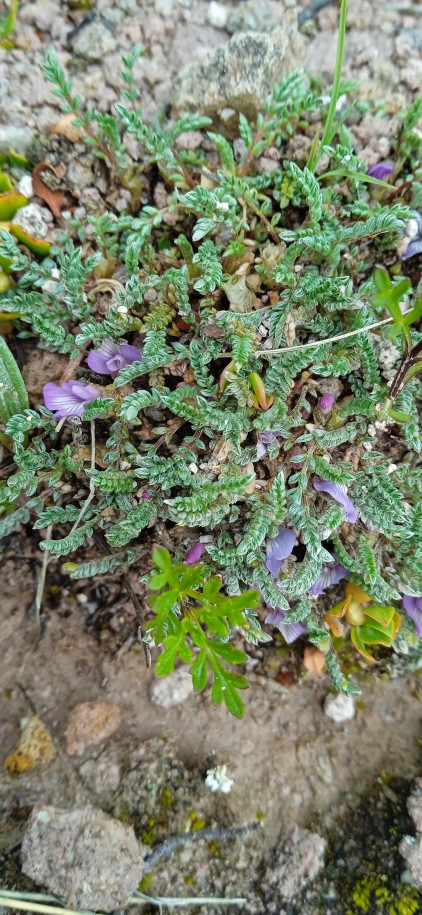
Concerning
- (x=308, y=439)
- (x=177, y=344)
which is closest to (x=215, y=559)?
(x=308, y=439)

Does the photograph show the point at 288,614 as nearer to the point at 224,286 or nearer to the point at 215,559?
the point at 215,559

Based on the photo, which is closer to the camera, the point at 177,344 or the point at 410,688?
the point at 177,344

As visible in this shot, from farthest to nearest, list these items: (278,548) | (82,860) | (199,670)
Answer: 1. (278,548)
2. (82,860)
3. (199,670)

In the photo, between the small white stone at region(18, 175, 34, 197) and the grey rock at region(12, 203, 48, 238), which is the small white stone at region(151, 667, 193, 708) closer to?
the grey rock at region(12, 203, 48, 238)

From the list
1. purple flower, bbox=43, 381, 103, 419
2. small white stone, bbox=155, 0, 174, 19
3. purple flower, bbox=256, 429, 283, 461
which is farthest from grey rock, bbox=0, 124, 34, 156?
purple flower, bbox=256, 429, 283, 461

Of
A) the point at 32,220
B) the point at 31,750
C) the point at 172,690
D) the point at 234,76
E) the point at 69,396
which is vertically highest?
the point at 234,76

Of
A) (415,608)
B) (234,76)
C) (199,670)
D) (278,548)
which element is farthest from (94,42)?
(415,608)

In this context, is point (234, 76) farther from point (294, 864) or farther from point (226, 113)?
point (294, 864)
